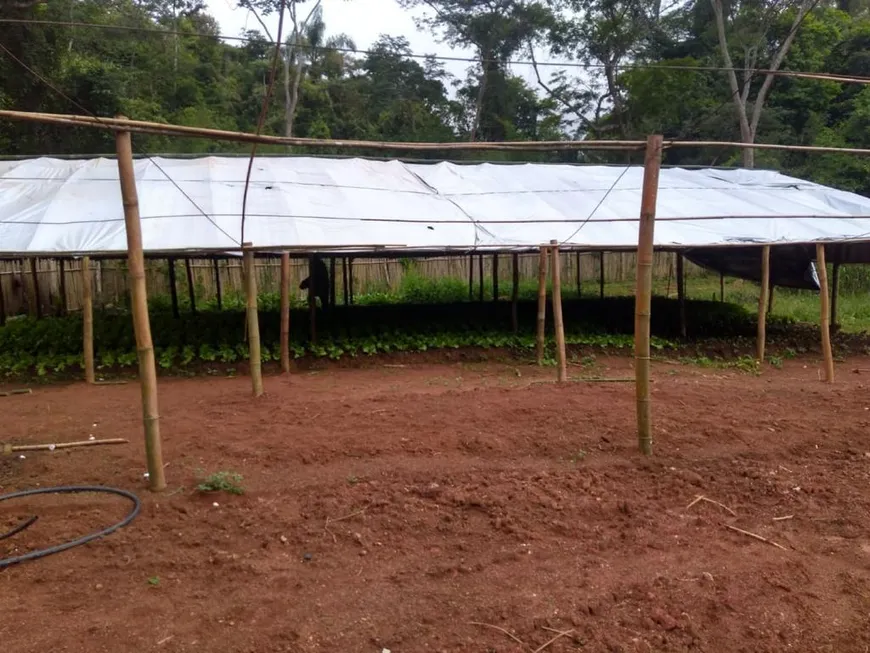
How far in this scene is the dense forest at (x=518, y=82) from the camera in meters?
19.9

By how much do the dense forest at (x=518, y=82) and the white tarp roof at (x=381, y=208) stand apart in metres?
6.43

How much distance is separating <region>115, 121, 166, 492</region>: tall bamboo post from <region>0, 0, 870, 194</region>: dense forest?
517 inches

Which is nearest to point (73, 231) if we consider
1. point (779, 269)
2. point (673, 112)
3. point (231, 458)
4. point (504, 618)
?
point (231, 458)

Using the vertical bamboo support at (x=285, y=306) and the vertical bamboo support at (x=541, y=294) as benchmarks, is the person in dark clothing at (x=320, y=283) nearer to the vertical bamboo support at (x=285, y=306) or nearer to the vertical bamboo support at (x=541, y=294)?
the vertical bamboo support at (x=285, y=306)

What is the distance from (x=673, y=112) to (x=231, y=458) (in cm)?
2250

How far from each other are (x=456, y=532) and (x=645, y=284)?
206 centimetres

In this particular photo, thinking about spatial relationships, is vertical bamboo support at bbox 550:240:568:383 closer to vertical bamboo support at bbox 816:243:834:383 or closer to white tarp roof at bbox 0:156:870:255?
white tarp roof at bbox 0:156:870:255

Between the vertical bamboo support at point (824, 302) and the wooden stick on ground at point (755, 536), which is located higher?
the vertical bamboo support at point (824, 302)

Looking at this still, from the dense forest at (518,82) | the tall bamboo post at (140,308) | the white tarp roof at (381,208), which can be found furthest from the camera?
the dense forest at (518,82)

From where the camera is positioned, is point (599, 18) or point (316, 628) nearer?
point (316, 628)

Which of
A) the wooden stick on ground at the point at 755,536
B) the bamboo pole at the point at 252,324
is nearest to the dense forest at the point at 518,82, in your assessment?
the bamboo pole at the point at 252,324

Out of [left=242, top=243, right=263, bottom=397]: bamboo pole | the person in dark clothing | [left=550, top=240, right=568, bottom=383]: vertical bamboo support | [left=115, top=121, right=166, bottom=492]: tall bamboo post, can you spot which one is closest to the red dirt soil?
[left=115, top=121, right=166, bottom=492]: tall bamboo post

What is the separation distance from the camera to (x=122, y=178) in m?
3.87

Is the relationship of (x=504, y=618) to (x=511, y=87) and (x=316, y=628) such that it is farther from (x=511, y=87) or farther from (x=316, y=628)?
(x=511, y=87)
